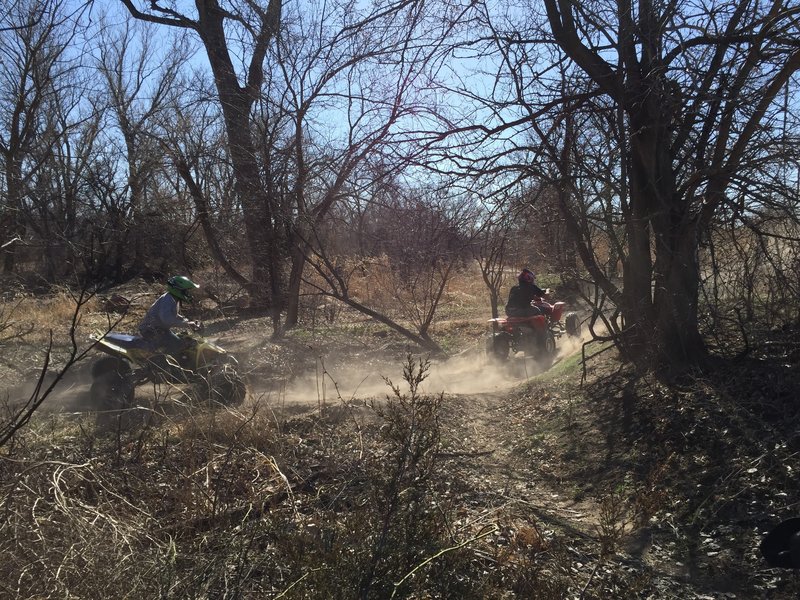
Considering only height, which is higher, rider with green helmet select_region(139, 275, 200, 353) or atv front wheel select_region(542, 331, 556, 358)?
rider with green helmet select_region(139, 275, 200, 353)

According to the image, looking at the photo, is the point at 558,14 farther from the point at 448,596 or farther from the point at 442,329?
the point at 442,329

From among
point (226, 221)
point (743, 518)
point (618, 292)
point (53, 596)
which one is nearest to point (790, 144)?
point (618, 292)

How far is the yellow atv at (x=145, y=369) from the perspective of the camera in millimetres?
7914

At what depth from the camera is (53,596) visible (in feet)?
10.4

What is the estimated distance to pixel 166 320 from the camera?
817 cm

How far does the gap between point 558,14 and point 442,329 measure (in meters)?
9.83

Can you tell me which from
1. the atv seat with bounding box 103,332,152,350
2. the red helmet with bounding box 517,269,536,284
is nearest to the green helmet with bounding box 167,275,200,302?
the atv seat with bounding box 103,332,152,350

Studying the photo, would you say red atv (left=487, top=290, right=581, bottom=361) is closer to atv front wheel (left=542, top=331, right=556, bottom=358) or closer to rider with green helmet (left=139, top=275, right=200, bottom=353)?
atv front wheel (left=542, top=331, right=556, bottom=358)

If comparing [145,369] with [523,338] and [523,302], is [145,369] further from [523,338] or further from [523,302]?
[523,302]

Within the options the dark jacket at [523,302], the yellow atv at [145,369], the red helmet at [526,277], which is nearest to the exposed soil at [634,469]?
the yellow atv at [145,369]

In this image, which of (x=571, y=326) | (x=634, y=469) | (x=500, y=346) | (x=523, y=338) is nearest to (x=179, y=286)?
(x=634, y=469)

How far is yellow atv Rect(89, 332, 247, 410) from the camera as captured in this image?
791cm

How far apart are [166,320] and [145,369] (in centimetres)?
66

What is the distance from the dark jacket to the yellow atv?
604cm
